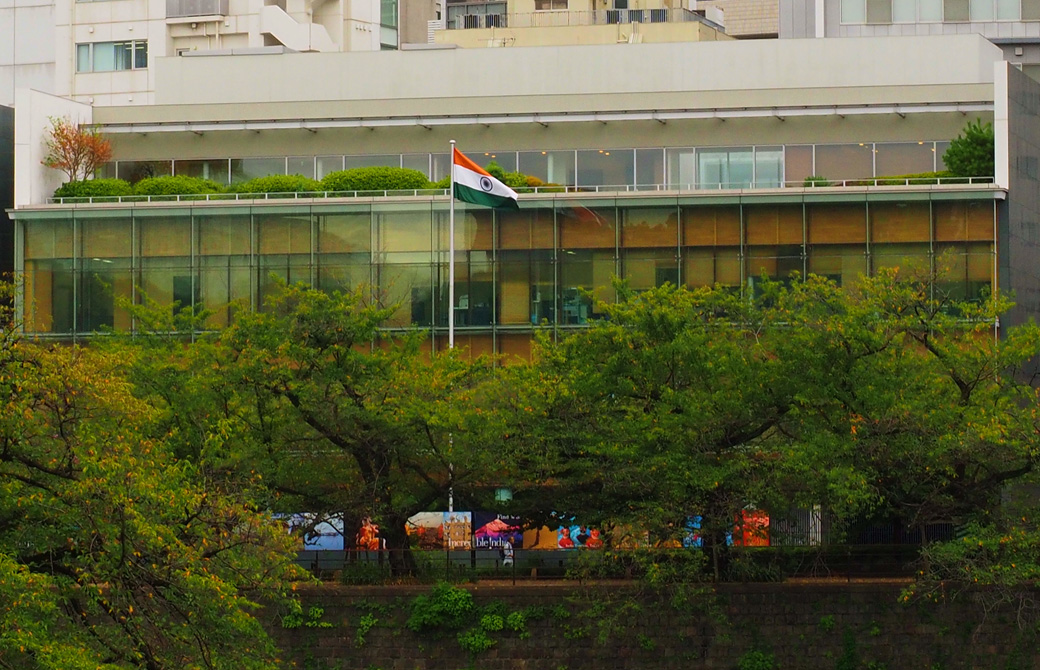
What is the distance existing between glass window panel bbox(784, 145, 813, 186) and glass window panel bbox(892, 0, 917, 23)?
13.9m

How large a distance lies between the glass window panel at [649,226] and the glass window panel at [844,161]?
23.3 feet

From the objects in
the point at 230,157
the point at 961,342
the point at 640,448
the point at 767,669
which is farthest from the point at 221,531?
the point at 230,157

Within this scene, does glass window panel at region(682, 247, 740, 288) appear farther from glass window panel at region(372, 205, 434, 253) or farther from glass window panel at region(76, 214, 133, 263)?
glass window panel at region(76, 214, 133, 263)

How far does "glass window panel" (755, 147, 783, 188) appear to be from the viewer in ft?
222

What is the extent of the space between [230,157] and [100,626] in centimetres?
4151

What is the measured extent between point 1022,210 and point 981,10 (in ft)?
62.3

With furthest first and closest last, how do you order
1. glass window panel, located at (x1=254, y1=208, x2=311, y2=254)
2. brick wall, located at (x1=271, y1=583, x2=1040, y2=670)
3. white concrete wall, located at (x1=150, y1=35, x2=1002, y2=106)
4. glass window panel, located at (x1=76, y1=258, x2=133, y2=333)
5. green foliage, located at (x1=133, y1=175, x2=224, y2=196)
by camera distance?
white concrete wall, located at (x1=150, y1=35, x2=1002, y2=106)
green foliage, located at (x1=133, y1=175, x2=224, y2=196)
glass window panel, located at (x1=254, y1=208, x2=311, y2=254)
glass window panel, located at (x1=76, y1=258, x2=133, y2=333)
brick wall, located at (x1=271, y1=583, x2=1040, y2=670)

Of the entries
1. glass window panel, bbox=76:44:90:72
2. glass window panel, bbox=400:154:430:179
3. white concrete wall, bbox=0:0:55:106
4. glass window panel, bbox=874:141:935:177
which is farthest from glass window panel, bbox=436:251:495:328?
white concrete wall, bbox=0:0:55:106

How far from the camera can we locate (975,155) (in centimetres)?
6366

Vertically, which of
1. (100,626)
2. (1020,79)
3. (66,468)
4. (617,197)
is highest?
(1020,79)

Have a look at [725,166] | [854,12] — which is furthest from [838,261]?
[854,12]

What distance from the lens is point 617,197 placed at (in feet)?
209

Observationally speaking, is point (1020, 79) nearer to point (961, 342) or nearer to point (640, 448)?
point (961, 342)

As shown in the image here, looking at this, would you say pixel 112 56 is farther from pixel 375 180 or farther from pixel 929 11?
pixel 929 11
